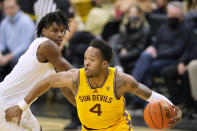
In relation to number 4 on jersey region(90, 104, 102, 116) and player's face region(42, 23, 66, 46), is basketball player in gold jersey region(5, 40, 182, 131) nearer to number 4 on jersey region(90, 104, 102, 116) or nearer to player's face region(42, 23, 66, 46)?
number 4 on jersey region(90, 104, 102, 116)

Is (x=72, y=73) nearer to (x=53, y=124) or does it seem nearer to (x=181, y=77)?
(x=53, y=124)

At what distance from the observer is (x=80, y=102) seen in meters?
4.18

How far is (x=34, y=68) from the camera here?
4336mm

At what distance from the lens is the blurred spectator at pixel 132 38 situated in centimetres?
809

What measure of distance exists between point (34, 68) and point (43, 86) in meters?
0.28

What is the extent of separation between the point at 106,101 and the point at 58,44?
0.78m

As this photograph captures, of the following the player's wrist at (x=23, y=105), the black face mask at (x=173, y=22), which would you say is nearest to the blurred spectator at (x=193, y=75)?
the black face mask at (x=173, y=22)

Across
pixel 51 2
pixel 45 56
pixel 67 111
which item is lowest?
pixel 67 111

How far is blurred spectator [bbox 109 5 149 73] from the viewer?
8086 millimetres

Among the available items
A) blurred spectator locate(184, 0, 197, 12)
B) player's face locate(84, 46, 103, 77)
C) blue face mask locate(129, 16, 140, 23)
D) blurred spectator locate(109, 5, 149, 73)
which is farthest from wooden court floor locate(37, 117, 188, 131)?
player's face locate(84, 46, 103, 77)

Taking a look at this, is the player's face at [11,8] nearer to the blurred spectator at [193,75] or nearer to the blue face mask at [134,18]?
the blue face mask at [134,18]

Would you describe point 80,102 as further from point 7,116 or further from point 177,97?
point 177,97

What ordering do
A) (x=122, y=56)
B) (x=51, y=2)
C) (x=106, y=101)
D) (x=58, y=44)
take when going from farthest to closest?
(x=122, y=56)
(x=51, y=2)
(x=58, y=44)
(x=106, y=101)

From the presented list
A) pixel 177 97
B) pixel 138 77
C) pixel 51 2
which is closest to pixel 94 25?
pixel 138 77
